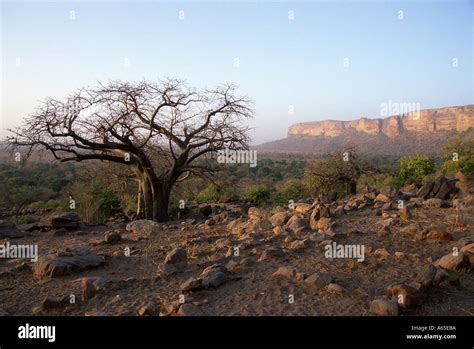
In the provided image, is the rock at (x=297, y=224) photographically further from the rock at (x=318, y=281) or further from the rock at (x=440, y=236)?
the rock at (x=318, y=281)

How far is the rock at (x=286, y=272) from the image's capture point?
16.2ft

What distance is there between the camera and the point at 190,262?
5.97 metres

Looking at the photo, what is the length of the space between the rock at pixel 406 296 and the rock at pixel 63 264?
418 cm

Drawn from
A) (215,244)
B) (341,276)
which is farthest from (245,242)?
(341,276)

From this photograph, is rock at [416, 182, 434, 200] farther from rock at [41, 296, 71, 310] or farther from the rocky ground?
rock at [41, 296, 71, 310]

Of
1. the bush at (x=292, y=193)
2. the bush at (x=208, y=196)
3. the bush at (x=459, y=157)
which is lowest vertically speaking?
the bush at (x=208, y=196)

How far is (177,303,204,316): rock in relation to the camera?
3873 mm

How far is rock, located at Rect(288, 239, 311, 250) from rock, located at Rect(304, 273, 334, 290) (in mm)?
1443

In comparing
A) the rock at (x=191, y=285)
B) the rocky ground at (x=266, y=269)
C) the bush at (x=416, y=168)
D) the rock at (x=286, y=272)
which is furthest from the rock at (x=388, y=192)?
the bush at (x=416, y=168)

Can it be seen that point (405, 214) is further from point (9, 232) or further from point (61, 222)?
point (9, 232)

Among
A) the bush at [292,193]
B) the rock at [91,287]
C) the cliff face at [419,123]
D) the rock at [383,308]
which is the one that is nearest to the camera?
the rock at [383,308]

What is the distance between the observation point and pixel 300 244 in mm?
6156
